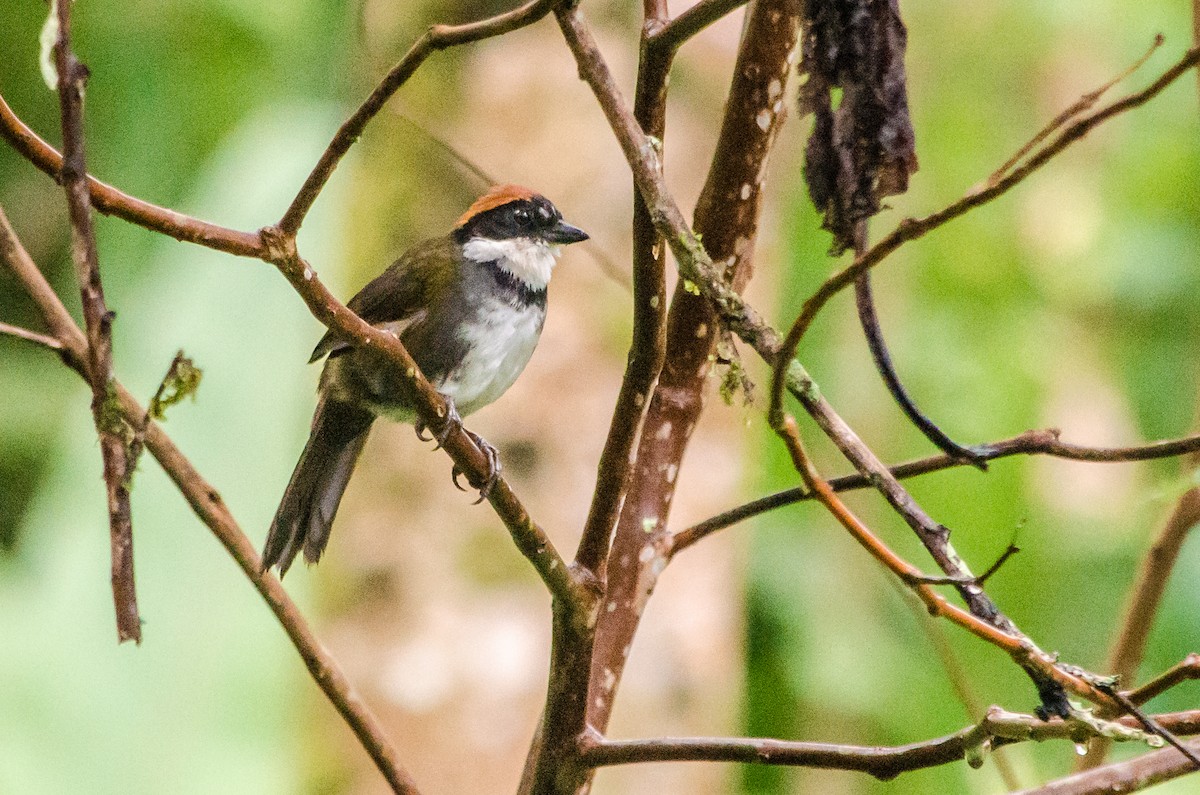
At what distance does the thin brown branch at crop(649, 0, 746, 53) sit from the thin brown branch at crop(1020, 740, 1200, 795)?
0.78 meters

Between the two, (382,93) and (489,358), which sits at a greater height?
(489,358)

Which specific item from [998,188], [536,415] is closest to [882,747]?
[998,188]

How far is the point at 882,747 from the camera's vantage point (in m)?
1.12

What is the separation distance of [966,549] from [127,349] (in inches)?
80.8

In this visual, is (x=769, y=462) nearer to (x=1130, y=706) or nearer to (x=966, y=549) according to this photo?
(x=966, y=549)

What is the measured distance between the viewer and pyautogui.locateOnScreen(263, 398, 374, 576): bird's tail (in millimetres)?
2078

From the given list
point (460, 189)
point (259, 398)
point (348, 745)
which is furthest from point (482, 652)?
point (460, 189)

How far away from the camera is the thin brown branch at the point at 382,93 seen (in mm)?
1045

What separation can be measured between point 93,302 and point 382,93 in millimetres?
296

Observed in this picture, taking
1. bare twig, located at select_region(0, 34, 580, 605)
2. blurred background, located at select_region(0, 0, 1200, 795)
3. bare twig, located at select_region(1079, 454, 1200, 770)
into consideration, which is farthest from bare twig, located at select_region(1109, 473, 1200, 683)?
bare twig, located at select_region(0, 34, 580, 605)

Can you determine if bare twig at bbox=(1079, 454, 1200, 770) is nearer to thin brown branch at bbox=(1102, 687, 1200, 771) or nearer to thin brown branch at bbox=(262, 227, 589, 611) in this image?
thin brown branch at bbox=(1102, 687, 1200, 771)

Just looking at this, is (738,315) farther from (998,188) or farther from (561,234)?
(561,234)

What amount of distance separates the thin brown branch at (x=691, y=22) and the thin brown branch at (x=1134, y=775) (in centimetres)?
78

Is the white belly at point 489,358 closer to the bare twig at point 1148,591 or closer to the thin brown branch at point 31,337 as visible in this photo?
the thin brown branch at point 31,337
